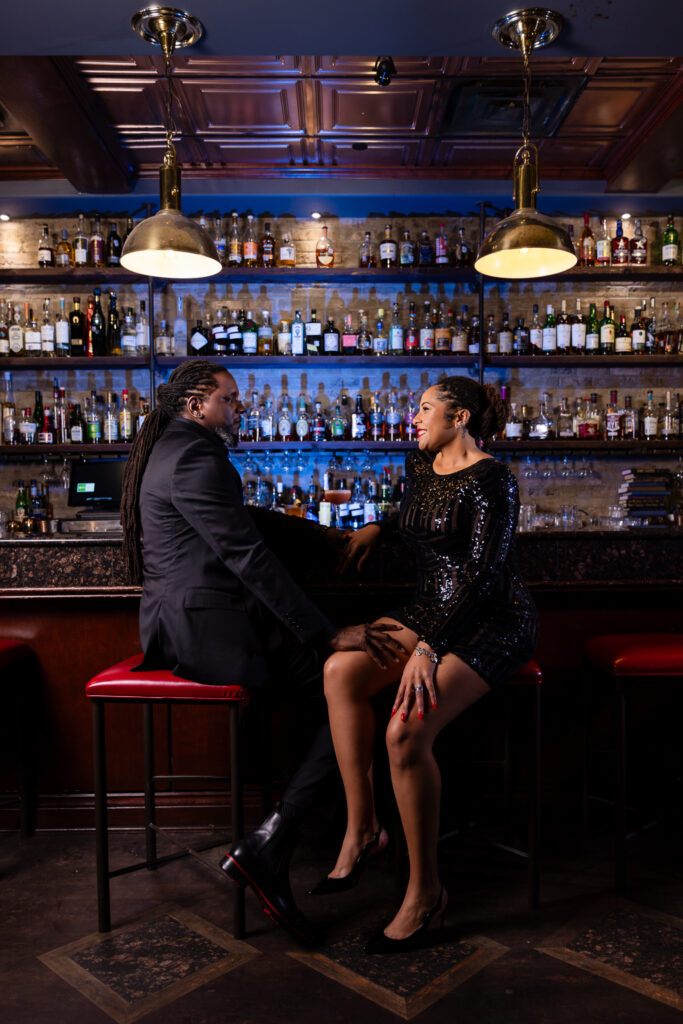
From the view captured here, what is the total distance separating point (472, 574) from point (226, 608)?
2.16 feet

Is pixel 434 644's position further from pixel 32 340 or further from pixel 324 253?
pixel 32 340

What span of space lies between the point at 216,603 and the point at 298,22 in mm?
2113

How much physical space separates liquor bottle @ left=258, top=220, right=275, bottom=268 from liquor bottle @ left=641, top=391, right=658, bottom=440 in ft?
8.67

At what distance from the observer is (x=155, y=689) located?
1901 millimetres

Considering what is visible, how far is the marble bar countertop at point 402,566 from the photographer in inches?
96.4

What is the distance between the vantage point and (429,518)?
2.09m

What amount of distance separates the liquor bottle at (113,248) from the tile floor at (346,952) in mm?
3532

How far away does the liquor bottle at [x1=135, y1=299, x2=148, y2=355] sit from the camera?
4.78 meters

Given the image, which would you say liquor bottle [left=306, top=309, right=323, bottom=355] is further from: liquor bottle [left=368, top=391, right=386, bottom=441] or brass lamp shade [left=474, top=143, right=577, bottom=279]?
brass lamp shade [left=474, top=143, right=577, bottom=279]

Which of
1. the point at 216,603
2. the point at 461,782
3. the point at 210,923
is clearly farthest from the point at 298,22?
the point at 210,923

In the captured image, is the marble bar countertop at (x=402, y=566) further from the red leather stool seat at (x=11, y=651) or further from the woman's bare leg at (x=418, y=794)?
the woman's bare leg at (x=418, y=794)

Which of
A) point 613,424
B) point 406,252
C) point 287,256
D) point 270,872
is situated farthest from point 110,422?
point 270,872

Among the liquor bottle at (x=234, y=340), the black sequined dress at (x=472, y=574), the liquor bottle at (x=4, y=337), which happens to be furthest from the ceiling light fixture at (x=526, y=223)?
the liquor bottle at (x=4, y=337)

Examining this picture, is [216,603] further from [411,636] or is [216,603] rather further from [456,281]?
[456,281]
